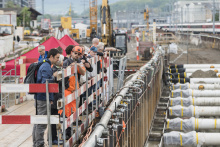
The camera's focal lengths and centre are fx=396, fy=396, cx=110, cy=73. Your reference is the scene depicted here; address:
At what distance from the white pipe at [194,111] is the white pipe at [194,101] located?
0.76 meters

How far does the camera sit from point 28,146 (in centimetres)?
684

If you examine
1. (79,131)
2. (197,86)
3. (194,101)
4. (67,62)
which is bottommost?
(194,101)

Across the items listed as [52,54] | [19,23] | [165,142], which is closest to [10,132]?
[52,54]

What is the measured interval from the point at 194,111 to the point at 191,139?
2.54 m

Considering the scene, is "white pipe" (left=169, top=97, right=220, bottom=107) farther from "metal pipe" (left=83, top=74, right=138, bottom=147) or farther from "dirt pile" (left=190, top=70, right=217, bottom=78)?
"metal pipe" (left=83, top=74, right=138, bottom=147)

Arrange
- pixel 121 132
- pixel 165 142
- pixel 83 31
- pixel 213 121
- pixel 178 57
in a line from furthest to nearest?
pixel 83 31, pixel 178 57, pixel 213 121, pixel 165 142, pixel 121 132

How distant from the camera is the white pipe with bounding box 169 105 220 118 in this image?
46.3 feet

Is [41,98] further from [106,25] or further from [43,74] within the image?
[106,25]

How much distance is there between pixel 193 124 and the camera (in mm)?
12984

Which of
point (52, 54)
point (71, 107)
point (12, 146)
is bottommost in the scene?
point (12, 146)

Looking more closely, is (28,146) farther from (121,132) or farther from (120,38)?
(120,38)

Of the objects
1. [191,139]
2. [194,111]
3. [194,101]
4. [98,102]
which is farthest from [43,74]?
[194,101]

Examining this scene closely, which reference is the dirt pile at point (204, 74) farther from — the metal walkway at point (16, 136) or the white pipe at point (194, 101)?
the metal walkway at point (16, 136)

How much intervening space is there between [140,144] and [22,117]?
5.61 meters
